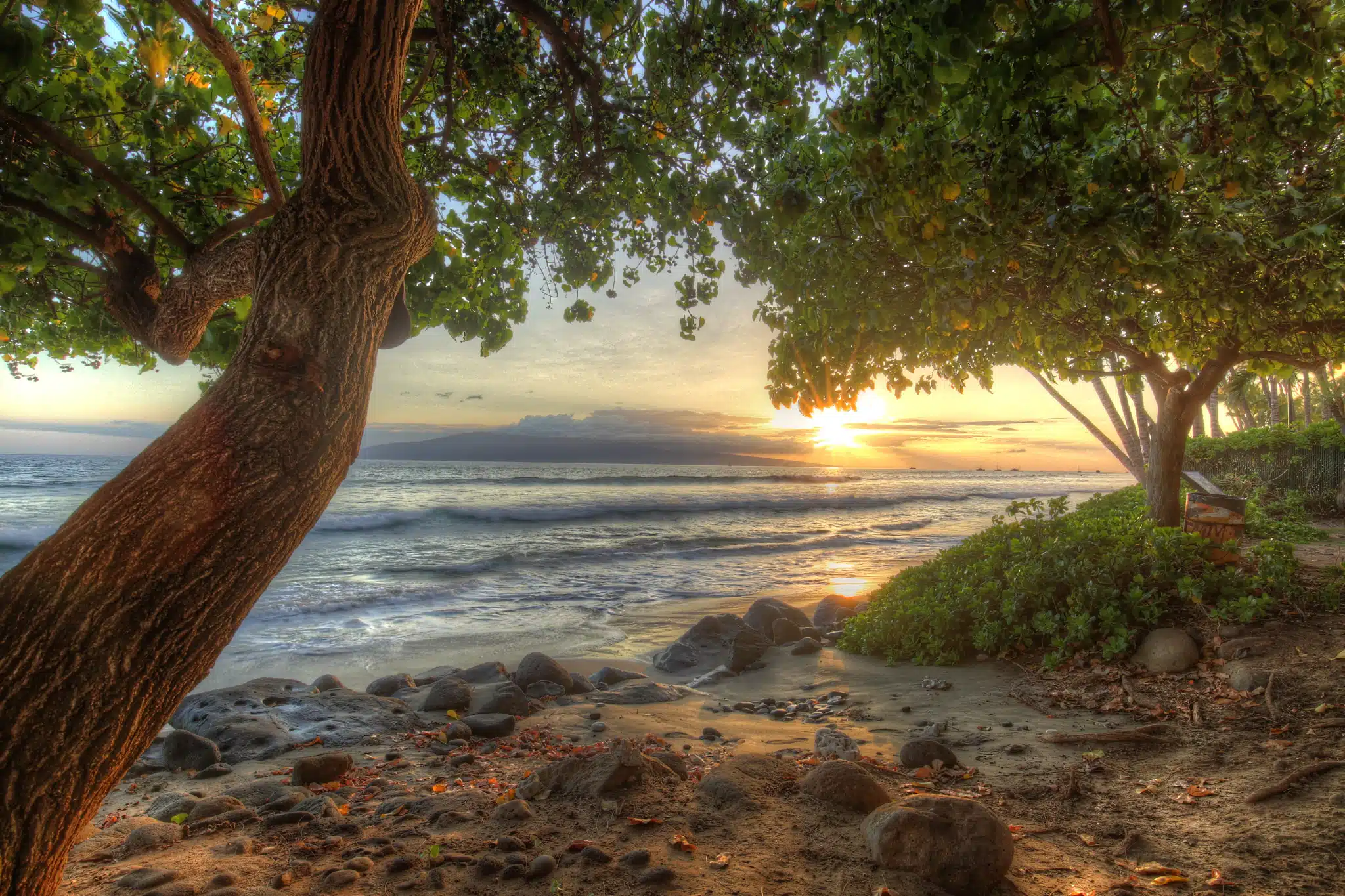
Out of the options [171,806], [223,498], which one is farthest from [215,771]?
[223,498]

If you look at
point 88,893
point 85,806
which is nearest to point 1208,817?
point 85,806

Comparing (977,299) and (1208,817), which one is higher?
(977,299)

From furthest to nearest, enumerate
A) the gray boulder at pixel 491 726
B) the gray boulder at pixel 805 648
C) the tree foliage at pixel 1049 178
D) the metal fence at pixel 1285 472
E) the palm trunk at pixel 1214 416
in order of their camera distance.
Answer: the palm trunk at pixel 1214 416
the metal fence at pixel 1285 472
the gray boulder at pixel 805 648
the gray boulder at pixel 491 726
the tree foliage at pixel 1049 178

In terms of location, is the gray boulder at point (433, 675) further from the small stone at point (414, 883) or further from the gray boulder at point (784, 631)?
the small stone at point (414, 883)

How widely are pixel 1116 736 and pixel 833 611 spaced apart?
6621 mm

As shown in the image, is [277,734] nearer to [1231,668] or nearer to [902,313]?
[902,313]

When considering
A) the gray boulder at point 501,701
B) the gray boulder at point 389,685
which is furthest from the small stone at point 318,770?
the gray boulder at point 389,685

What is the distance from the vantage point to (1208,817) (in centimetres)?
334

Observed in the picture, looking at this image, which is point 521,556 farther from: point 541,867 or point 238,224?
point 541,867

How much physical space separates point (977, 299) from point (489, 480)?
4680 centimetres

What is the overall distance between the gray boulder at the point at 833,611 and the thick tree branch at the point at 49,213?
32.3 ft

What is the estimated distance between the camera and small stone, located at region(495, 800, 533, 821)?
11.3 ft

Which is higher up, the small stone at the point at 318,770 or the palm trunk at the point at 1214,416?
the palm trunk at the point at 1214,416

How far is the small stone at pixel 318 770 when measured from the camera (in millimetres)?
4168
